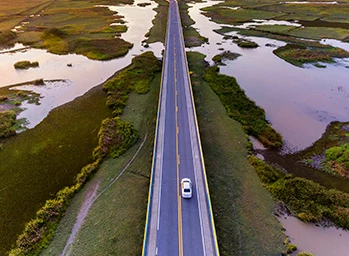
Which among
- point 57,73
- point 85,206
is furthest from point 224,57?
point 85,206

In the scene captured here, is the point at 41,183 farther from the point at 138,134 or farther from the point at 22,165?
the point at 138,134

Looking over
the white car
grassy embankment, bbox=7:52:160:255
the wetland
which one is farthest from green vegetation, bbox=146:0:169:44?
the white car

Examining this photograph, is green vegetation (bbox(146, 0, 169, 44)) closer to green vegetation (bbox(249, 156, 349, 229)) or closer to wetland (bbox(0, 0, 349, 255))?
wetland (bbox(0, 0, 349, 255))

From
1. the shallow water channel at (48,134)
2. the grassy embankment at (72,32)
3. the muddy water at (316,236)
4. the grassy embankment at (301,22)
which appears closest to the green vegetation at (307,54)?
the grassy embankment at (301,22)

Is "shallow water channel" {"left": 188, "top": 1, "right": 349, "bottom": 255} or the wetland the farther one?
the wetland

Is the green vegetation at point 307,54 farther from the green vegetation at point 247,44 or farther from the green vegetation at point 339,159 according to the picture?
the green vegetation at point 339,159

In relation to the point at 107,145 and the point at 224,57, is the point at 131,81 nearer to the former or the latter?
the point at 107,145
